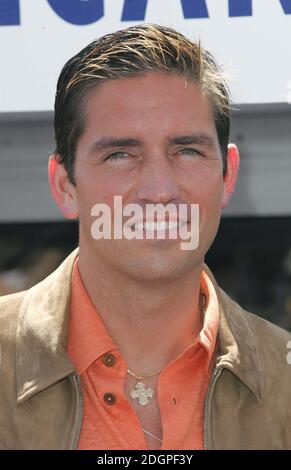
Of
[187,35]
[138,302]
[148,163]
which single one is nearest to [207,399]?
[138,302]

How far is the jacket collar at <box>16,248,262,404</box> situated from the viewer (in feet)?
7.39

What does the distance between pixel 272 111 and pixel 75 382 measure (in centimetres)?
98

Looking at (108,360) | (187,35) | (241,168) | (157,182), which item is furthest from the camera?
(241,168)

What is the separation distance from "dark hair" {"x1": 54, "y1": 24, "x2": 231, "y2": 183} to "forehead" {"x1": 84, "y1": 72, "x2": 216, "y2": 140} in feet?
0.06

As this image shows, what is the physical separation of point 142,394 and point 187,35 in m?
0.94

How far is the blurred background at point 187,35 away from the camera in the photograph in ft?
8.79

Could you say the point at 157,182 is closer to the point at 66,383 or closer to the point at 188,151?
the point at 188,151

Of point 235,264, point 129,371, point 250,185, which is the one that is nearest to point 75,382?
point 129,371

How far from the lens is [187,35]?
2.66 m

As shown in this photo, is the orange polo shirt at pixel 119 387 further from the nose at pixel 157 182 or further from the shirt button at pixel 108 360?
the nose at pixel 157 182

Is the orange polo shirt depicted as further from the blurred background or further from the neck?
the blurred background

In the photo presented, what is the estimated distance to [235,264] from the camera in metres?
3.59

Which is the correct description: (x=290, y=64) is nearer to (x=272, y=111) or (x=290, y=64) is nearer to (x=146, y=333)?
(x=272, y=111)

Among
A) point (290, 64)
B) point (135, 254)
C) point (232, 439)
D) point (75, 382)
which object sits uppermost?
point (290, 64)
